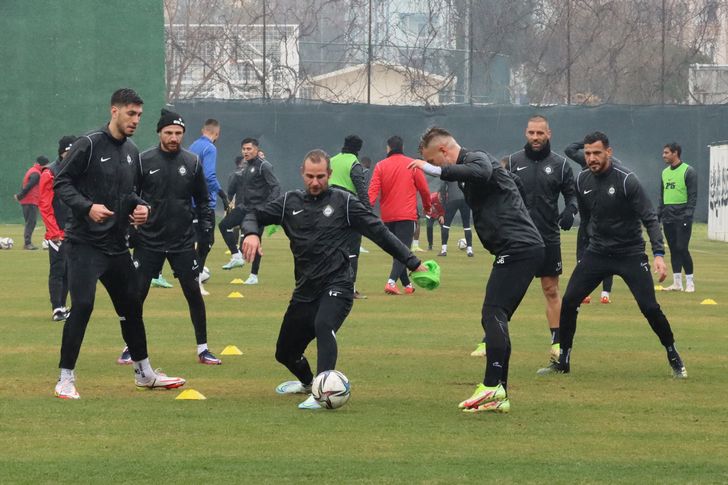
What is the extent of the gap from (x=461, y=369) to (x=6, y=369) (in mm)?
3692

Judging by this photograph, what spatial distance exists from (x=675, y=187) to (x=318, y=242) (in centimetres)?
1131

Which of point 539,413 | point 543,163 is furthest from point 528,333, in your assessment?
point 539,413

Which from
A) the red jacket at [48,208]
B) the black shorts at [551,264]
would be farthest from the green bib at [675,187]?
the red jacket at [48,208]

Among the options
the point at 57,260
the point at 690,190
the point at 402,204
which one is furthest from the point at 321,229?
the point at 690,190

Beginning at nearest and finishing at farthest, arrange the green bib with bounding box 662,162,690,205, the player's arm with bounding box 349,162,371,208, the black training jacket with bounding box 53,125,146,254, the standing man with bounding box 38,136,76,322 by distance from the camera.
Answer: the black training jacket with bounding box 53,125,146,254, the standing man with bounding box 38,136,76,322, the player's arm with bounding box 349,162,371,208, the green bib with bounding box 662,162,690,205

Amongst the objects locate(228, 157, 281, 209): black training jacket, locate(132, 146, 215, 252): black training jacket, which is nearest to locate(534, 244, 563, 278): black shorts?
locate(132, 146, 215, 252): black training jacket

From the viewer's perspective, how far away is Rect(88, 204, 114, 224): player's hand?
9336 millimetres

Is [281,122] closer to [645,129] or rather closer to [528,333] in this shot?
[645,129]

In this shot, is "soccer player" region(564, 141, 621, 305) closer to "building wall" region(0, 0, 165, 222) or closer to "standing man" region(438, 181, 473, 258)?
"standing man" region(438, 181, 473, 258)

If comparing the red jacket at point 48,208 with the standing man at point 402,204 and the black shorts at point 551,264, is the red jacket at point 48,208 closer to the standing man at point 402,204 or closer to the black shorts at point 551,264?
the standing man at point 402,204

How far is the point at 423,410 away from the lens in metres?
9.30

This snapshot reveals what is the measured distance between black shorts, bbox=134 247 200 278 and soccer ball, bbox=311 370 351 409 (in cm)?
301

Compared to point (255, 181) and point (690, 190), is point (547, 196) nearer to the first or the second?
point (690, 190)

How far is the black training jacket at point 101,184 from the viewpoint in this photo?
958 cm
